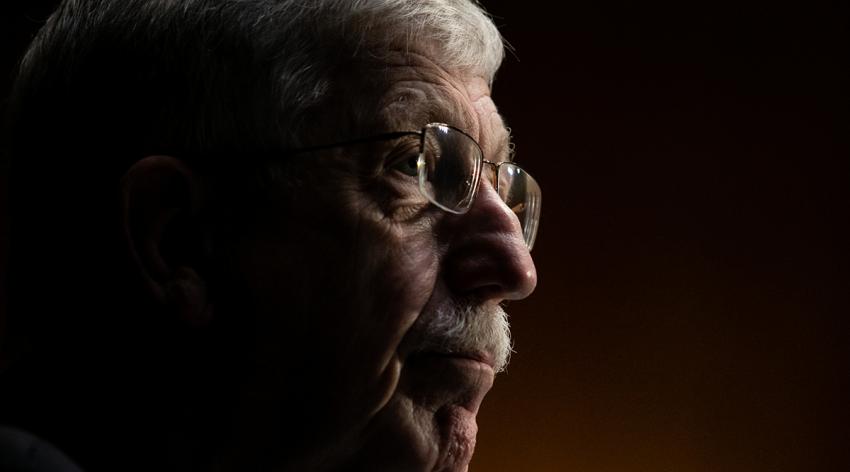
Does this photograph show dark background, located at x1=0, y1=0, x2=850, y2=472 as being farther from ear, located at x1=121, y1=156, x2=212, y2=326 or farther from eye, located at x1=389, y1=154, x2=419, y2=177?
ear, located at x1=121, y1=156, x2=212, y2=326

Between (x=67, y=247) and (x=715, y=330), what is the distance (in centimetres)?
129

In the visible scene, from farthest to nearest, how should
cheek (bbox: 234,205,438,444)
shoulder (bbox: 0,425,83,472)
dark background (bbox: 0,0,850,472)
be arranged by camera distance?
dark background (bbox: 0,0,850,472) → cheek (bbox: 234,205,438,444) → shoulder (bbox: 0,425,83,472)

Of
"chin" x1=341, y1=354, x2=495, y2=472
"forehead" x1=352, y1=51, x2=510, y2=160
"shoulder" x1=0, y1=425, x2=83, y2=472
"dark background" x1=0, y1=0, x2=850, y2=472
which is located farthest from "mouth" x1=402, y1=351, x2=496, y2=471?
"dark background" x1=0, y1=0, x2=850, y2=472

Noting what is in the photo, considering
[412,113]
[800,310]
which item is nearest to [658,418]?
[800,310]

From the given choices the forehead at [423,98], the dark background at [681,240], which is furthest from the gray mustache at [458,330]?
the dark background at [681,240]

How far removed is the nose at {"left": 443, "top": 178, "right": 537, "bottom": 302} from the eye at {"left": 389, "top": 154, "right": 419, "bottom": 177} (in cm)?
8

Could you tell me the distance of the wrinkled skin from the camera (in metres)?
1.19

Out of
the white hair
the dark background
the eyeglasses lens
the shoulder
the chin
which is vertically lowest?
the dark background

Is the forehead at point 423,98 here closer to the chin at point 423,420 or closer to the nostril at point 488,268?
the nostril at point 488,268

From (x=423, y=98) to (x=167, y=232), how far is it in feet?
1.25

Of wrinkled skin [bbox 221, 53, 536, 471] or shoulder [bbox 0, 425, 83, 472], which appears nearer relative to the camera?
shoulder [bbox 0, 425, 83, 472]

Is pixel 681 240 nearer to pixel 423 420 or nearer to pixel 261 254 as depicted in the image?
pixel 423 420

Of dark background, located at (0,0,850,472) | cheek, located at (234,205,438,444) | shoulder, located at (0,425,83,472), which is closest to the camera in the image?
shoulder, located at (0,425,83,472)

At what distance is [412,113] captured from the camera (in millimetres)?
1270
